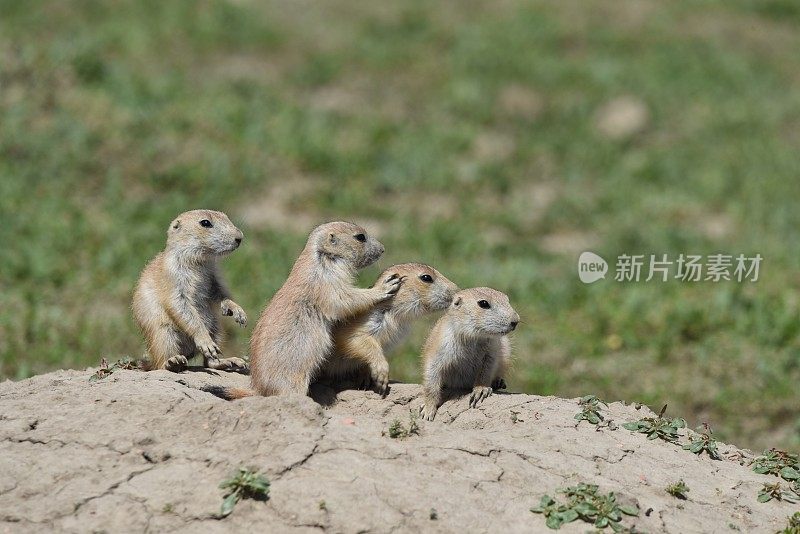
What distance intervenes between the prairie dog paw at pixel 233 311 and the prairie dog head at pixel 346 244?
0.66 metres

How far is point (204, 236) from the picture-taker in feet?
22.9

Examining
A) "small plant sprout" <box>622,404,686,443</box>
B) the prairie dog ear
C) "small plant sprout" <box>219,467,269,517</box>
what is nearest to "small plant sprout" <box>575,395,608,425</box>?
"small plant sprout" <box>622,404,686,443</box>

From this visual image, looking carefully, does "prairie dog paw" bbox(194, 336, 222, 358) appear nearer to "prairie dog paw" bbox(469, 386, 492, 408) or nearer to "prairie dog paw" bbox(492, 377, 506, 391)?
"prairie dog paw" bbox(469, 386, 492, 408)

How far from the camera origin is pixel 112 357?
30.9 ft

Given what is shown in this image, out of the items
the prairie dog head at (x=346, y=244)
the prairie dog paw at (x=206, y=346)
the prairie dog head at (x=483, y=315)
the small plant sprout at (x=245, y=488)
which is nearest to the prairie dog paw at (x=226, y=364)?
the prairie dog paw at (x=206, y=346)

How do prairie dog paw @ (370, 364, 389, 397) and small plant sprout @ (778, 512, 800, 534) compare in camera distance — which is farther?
prairie dog paw @ (370, 364, 389, 397)

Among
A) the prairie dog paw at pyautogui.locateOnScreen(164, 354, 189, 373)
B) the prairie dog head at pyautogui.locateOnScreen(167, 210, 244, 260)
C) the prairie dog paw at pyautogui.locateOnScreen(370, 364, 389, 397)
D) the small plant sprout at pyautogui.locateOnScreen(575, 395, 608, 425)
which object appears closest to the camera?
the small plant sprout at pyautogui.locateOnScreen(575, 395, 608, 425)

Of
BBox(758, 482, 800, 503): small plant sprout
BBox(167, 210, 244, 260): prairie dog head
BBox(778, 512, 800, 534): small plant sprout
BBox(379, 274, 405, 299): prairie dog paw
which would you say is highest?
BBox(167, 210, 244, 260): prairie dog head

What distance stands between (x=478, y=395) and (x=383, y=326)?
2.51ft

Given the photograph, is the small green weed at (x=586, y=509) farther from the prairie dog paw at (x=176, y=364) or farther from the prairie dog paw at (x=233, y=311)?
the prairie dog paw at (x=176, y=364)

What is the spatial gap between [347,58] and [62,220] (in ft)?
22.5

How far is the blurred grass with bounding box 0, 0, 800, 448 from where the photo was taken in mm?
10367

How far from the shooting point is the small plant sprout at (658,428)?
255 inches

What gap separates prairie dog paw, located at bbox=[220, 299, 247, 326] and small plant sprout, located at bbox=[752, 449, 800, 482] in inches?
132
